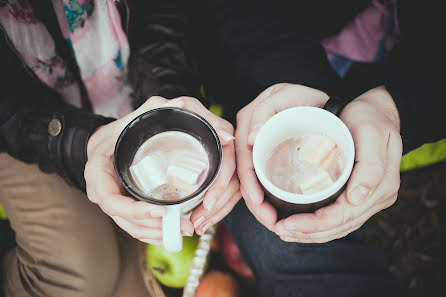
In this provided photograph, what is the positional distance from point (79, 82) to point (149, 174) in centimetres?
65

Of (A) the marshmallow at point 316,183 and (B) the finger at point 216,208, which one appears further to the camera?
(B) the finger at point 216,208

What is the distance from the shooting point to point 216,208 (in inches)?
33.4

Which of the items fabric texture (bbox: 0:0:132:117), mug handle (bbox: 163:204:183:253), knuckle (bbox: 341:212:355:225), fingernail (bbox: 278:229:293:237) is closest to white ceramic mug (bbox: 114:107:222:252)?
mug handle (bbox: 163:204:183:253)

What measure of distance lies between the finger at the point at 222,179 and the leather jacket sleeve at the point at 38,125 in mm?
414

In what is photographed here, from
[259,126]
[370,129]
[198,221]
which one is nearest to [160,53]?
[259,126]

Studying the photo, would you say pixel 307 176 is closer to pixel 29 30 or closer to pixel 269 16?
pixel 269 16

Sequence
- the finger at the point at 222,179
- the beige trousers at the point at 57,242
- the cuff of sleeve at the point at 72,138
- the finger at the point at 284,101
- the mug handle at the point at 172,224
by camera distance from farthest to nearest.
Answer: the beige trousers at the point at 57,242 < the cuff of sleeve at the point at 72,138 < the finger at the point at 284,101 < the finger at the point at 222,179 < the mug handle at the point at 172,224

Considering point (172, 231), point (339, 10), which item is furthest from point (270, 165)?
point (339, 10)

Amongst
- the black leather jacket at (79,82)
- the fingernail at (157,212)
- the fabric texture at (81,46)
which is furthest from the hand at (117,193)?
the fabric texture at (81,46)

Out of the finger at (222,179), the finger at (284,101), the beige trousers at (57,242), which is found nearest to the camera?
the finger at (222,179)

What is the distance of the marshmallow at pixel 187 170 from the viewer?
0.71 m

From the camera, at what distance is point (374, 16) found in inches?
49.4

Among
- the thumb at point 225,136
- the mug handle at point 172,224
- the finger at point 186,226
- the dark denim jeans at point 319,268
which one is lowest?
the dark denim jeans at point 319,268

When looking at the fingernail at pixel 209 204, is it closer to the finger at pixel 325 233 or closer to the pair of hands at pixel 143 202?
the pair of hands at pixel 143 202
